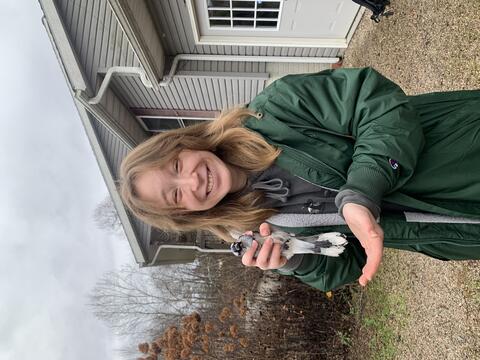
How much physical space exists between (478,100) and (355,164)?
925mm

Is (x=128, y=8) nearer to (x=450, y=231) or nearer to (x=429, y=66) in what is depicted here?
(x=429, y=66)

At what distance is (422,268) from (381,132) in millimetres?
5357

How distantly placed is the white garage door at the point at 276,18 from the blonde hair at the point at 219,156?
618 cm

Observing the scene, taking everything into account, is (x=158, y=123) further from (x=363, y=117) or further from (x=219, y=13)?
(x=363, y=117)

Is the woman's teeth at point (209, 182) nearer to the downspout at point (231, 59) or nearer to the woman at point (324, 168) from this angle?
the woman at point (324, 168)

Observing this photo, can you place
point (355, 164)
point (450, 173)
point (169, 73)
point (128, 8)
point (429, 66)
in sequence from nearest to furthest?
point (355, 164)
point (450, 173)
point (429, 66)
point (128, 8)
point (169, 73)

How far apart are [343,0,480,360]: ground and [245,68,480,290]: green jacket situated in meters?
3.19

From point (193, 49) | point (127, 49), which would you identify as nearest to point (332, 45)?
point (193, 49)

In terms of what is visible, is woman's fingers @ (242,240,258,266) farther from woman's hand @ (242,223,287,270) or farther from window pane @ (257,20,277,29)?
window pane @ (257,20,277,29)

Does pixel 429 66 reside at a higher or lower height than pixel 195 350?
higher

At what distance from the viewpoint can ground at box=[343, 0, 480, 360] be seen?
527cm

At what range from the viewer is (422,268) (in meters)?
6.67

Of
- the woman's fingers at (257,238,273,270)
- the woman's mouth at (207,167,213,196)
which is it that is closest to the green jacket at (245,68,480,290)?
the woman's fingers at (257,238,273,270)

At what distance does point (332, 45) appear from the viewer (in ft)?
29.7
